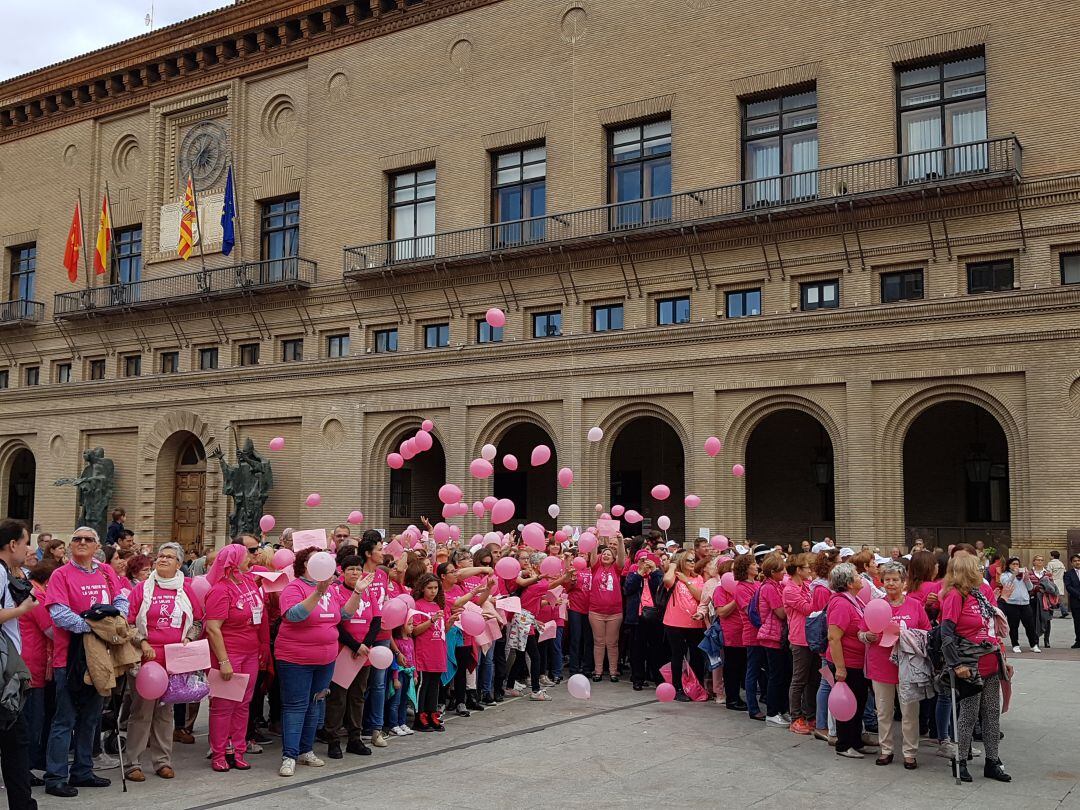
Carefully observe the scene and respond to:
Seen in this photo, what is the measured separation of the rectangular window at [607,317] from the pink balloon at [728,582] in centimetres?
1641

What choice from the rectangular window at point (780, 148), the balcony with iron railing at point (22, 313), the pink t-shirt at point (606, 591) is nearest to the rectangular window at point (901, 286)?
the rectangular window at point (780, 148)

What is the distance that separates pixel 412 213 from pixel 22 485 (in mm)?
22676

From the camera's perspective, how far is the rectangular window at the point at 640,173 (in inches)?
1087

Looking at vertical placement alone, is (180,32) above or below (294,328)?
above

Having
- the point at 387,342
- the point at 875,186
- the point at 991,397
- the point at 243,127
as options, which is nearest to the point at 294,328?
the point at 387,342

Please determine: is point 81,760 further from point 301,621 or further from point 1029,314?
point 1029,314

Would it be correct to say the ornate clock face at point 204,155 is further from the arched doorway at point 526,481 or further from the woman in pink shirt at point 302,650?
the woman in pink shirt at point 302,650

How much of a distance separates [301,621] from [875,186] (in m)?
19.6

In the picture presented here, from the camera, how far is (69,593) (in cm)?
836

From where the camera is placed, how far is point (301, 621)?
29.1 ft

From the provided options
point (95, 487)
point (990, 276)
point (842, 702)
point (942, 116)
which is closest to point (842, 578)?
point (842, 702)

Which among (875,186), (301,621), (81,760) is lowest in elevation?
(81,760)

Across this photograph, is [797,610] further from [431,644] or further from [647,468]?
[647,468]

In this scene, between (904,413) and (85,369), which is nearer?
(904,413)
